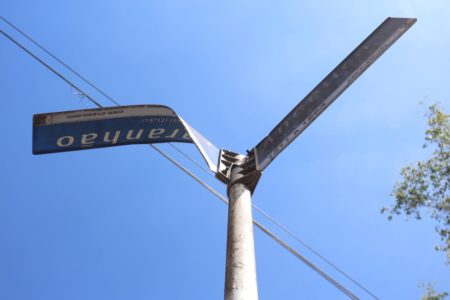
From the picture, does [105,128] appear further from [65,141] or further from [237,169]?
[237,169]

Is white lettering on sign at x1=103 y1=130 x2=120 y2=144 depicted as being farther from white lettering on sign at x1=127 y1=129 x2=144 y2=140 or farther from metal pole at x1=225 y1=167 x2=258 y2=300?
metal pole at x1=225 y1=167 x2=258 y2=300

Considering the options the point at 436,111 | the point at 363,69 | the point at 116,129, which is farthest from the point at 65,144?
the point at 436,111

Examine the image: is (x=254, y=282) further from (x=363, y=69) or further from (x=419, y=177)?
(x=419, y=177)

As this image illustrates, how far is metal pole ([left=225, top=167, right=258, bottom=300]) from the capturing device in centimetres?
273

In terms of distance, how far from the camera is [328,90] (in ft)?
12.8

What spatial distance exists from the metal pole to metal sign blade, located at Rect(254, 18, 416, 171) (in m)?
0.31

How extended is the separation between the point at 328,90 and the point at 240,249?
1638 millimetres

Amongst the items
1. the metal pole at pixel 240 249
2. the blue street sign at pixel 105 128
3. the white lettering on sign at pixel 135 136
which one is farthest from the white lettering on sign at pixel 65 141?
the metal pole at pixel 240 249

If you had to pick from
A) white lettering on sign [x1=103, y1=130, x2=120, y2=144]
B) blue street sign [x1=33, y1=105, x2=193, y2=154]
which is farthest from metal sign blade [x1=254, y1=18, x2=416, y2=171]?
white lettering on sign [x1=103, y1=130, x2=120, y2=144]

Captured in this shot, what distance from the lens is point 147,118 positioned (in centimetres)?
403

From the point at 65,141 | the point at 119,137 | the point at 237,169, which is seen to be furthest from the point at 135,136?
the point at 237,169

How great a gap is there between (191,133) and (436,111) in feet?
35.6

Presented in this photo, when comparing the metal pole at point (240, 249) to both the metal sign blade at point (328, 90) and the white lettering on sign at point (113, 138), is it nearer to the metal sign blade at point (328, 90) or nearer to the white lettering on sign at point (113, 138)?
the metal sign blade at point (328, 90)

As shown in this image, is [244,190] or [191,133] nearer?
[244,190]
